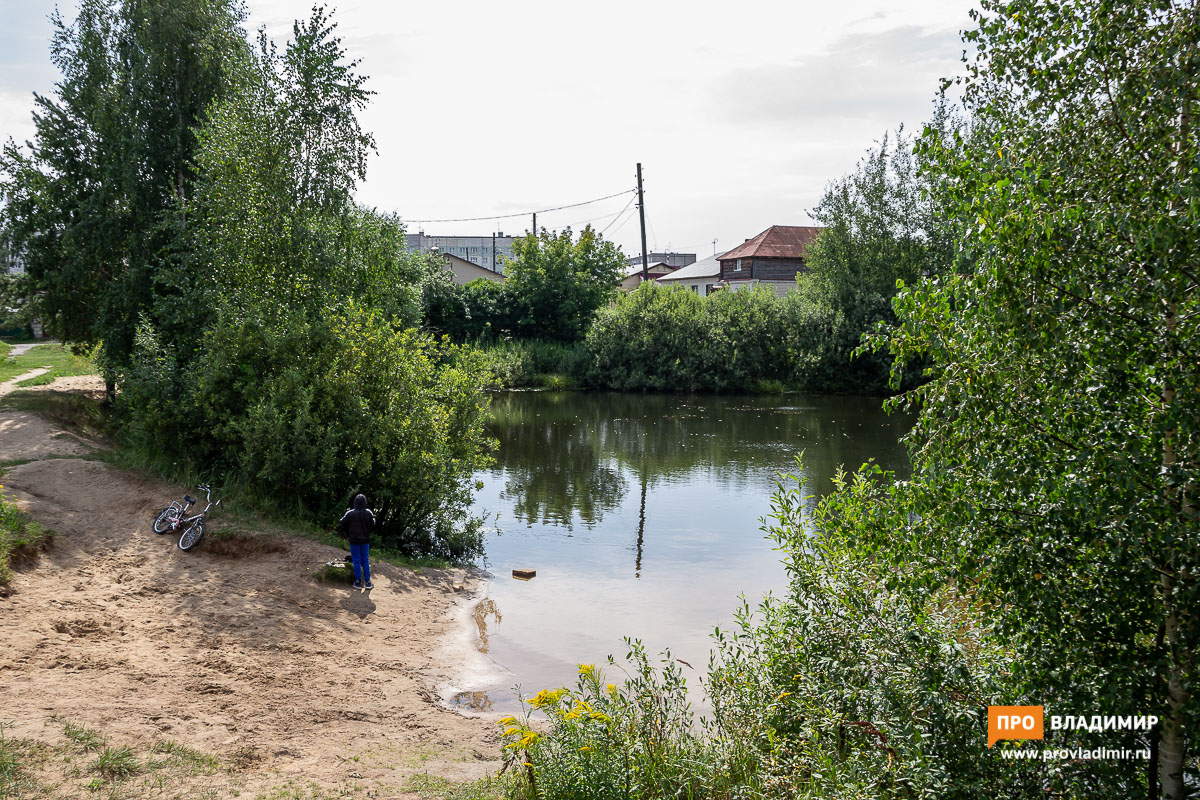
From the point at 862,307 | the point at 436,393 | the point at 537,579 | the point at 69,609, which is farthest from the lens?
the point at 862,307

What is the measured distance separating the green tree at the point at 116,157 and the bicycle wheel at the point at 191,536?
8123 mm

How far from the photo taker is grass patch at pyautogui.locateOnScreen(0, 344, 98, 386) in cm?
2394

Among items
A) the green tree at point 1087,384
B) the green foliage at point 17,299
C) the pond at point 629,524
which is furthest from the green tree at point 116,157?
the green tree at point 1087,384

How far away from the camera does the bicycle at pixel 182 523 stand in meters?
11.2

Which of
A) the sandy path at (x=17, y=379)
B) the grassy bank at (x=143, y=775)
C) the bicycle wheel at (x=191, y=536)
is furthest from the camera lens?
the sandy path at (x=17, y=379)

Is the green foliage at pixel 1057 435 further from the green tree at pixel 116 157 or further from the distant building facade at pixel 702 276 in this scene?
the distant building facade at pixel 702 276

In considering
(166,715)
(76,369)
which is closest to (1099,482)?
(166,715)

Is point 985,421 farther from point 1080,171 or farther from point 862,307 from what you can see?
point 862,307

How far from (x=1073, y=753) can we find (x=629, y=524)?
523 inches

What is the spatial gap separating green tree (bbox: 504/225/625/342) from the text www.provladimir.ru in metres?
44.8

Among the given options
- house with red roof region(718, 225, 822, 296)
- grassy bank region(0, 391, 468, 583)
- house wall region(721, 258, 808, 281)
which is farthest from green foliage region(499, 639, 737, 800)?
house wall region(721, 258, 808, 281)

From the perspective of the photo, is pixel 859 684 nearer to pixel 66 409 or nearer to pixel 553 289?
pixel 66 409

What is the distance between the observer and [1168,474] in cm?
407

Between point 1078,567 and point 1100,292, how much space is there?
154 centimetres
